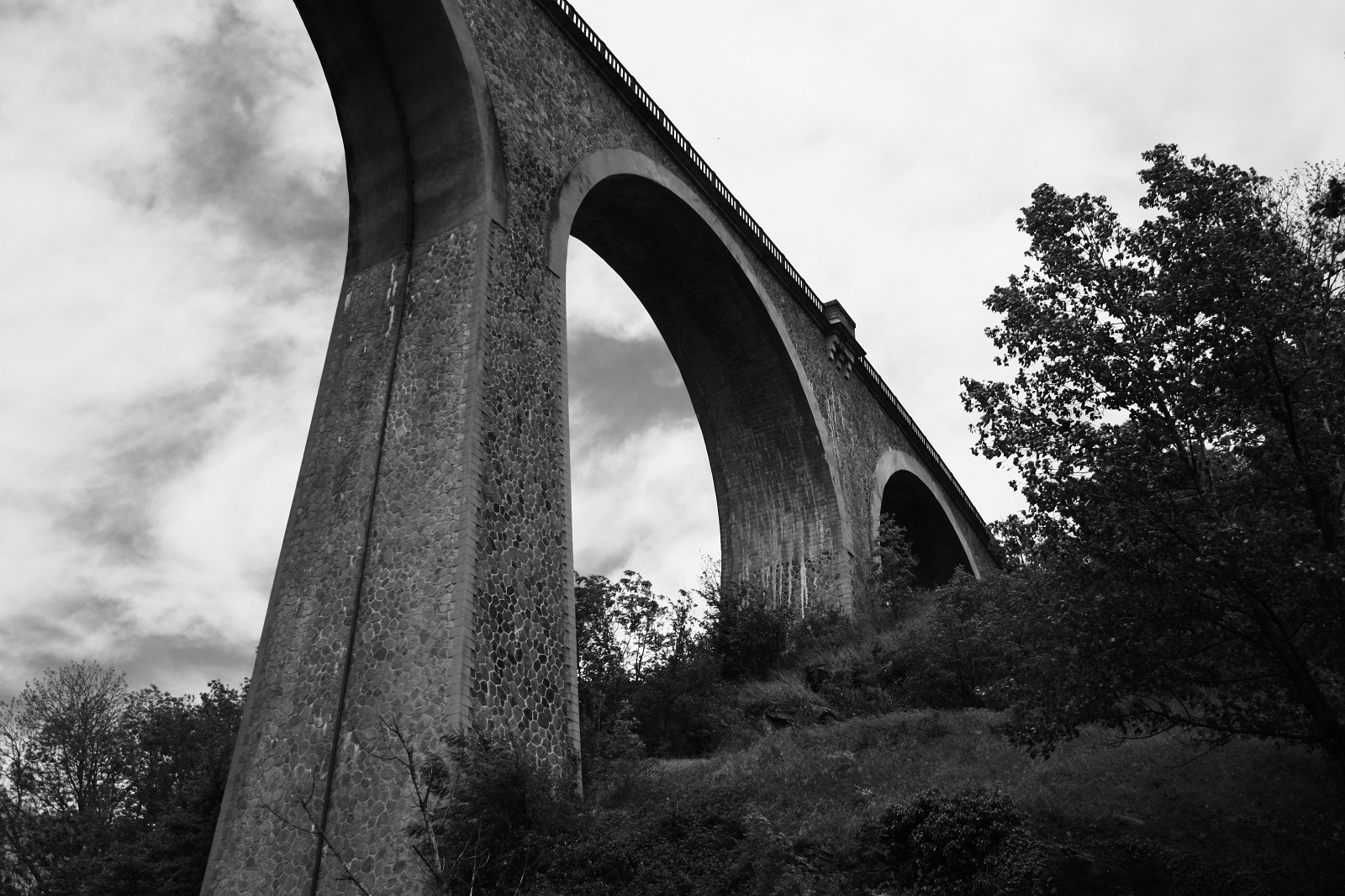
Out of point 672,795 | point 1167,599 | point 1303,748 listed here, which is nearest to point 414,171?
point 672,795

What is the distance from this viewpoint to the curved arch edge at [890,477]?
89.2 ft

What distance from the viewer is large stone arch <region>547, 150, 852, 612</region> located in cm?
2227

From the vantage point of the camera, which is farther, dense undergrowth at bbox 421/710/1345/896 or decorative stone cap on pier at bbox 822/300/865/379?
decorative stone cap on pier at bbox 822/300/865/379

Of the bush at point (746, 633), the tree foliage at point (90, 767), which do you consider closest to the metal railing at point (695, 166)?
the bush at point (746, 633)

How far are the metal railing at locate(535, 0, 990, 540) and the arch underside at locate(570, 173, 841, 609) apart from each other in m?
1.14

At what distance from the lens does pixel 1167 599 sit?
946 cm

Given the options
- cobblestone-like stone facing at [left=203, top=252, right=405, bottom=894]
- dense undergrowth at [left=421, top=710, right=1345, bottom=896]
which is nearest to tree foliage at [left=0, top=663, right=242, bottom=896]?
cobblestone-like stone facing at [left=203, top=252, right=405, bottom=894]

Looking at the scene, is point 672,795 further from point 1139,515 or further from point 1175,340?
point 1175,340

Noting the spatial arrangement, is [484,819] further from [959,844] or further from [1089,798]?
[1089,798]

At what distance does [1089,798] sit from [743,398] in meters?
14.5

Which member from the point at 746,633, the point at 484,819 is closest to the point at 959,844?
the point at 484,819

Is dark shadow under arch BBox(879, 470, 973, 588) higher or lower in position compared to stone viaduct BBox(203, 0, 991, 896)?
higher

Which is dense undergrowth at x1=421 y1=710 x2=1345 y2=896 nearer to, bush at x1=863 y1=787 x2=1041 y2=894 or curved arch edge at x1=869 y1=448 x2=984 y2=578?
bush at x1=863 y1=787 x2=1041 y2=894

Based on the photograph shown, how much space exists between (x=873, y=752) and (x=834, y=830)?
3.77 metres
